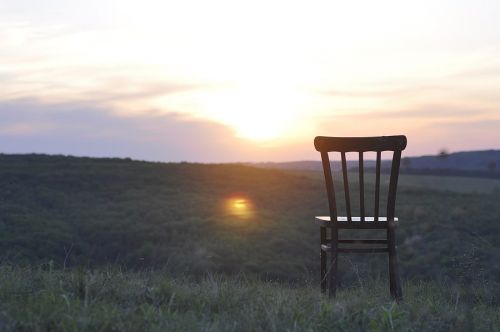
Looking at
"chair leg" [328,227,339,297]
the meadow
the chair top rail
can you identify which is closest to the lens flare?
the meadow

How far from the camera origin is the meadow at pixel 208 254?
13.1 ft

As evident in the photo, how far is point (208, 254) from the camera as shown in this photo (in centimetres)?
2075

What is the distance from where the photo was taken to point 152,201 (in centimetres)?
3056

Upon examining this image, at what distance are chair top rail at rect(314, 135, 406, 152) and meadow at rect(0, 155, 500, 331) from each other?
3.78ft

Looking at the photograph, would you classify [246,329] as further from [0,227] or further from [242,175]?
[242,175]

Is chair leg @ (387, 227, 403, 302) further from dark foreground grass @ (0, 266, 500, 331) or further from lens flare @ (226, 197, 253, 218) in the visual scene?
lens flare @ (226, 197, 253, 218)

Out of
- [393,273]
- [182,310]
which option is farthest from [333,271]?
[182,310]

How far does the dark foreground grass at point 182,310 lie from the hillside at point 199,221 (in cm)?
970

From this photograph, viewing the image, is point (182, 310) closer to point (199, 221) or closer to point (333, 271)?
point (333, 271)

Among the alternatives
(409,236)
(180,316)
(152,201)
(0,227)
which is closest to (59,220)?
(0,227)

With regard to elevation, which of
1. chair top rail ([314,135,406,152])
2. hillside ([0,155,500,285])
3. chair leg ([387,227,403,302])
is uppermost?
chair top rail ([314,135,406,152])

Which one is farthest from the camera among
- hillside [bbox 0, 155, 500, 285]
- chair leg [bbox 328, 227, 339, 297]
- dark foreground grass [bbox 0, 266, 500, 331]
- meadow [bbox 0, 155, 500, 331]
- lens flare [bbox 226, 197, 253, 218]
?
lens flare [bbox 226, 197, 253, 218]

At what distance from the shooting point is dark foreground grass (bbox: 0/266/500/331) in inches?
143

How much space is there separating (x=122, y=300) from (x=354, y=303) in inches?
62.9
